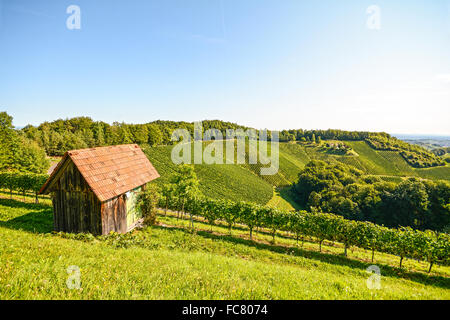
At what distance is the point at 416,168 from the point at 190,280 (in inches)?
4509

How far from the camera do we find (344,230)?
57.0 feet

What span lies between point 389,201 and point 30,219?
6031cm

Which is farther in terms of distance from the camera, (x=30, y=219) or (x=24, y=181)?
(x=24, y=181)

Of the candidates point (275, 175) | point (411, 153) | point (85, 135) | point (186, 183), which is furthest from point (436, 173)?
point (85, 135)

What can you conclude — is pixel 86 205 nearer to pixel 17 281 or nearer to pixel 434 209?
pixel 17 281

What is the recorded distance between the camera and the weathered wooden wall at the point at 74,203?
13.2 m

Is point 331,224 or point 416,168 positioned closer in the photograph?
point 331,224

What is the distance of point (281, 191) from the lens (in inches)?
2303

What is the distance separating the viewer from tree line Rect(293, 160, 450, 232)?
39.0 m

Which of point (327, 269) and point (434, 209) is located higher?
point (327, 269)

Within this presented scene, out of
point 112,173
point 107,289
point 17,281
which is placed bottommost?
point 107,289

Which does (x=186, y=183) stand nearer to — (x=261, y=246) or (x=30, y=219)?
(x=261, y=246)
